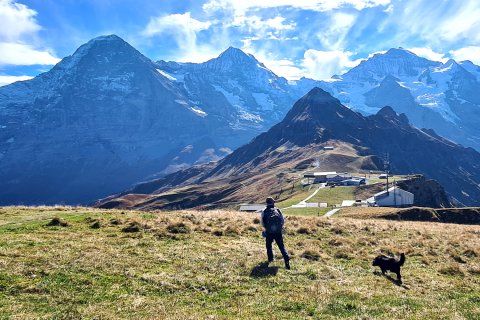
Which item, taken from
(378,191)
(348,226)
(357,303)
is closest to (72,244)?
(357,303)

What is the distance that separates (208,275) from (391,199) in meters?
124

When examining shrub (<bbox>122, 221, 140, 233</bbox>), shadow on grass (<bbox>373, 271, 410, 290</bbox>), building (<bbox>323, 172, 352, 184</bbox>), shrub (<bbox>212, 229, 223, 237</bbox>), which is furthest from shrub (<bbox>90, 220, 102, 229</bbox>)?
building (<bbox>323, 172, 352, 184</bbox>)

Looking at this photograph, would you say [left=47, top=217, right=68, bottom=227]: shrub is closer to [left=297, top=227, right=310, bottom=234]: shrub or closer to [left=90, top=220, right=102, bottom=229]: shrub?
[left=90, top=220, right=102, bottom=229]: shrub

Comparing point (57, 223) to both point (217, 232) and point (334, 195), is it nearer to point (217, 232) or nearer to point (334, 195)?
point (217, 232)

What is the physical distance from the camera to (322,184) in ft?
549

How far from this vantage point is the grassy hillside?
1405 cm

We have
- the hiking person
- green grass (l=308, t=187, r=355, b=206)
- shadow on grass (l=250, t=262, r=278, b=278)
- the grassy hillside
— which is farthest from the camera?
green grass (l=308, t=187, r=355, b=206)

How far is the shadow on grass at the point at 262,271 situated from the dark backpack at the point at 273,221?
66.8 inches

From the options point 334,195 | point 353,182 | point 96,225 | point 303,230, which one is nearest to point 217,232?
point 303,230

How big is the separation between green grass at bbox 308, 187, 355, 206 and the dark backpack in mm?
101510

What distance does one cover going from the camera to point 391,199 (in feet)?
434

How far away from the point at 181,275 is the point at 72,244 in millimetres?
6643

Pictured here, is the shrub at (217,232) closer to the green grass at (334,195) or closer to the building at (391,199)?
the green grass at (334,195)

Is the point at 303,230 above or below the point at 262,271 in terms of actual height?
above
